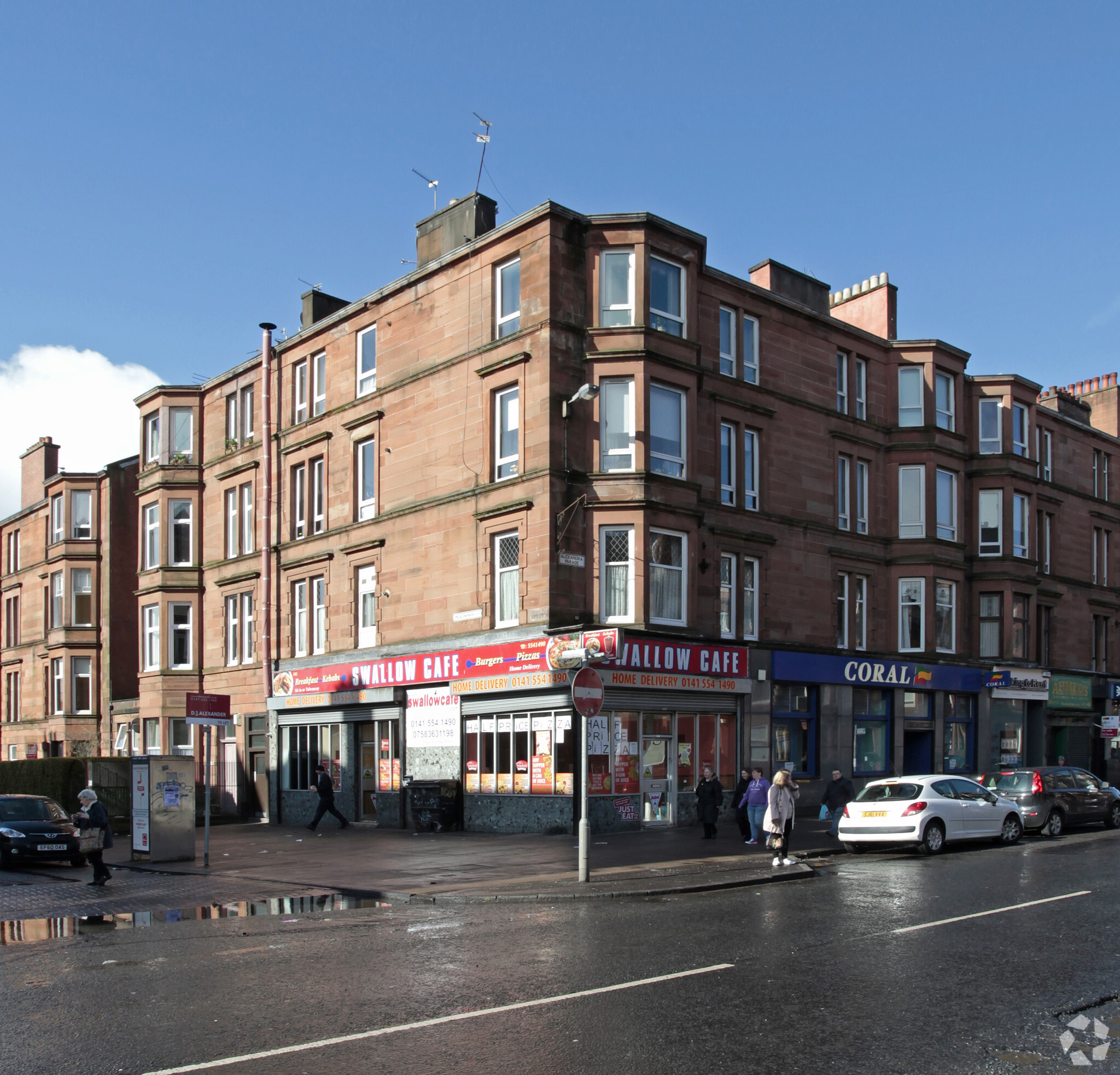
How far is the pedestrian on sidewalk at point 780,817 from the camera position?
18.3 meters

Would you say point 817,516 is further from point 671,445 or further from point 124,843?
point 124,843

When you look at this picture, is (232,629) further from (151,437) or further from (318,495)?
(151,437)

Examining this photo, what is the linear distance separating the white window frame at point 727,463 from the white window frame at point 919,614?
735 centimetres

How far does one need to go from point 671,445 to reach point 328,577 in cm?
1096

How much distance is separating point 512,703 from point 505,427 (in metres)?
6.33

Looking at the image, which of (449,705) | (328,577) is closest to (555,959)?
(449,705)

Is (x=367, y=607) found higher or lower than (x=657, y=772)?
higher

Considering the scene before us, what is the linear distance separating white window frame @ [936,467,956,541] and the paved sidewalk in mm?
10777

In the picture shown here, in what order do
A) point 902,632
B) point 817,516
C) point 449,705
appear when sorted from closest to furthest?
point 449,705 → point 817,516 → point 902,632

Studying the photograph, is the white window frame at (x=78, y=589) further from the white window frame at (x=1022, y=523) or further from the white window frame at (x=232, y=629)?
the white window frame at (x=1022, y=523)

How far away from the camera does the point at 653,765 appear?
25453 millimetres

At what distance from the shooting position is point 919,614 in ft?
107

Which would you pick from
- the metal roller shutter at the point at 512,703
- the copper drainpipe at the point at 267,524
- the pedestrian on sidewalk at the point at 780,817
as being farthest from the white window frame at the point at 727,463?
the copper drainpipe at the point at 267,524

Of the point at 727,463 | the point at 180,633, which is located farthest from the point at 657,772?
Answer: the point at 180,633
